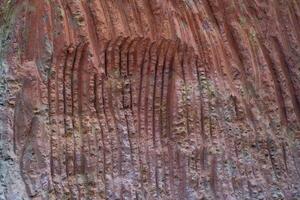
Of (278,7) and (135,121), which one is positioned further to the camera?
(278,7)

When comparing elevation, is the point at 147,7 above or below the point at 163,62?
above

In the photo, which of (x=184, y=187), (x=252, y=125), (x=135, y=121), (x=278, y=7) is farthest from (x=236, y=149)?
(x=278, y=7)

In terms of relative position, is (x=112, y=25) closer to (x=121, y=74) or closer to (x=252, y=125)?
(x=121, y=74)

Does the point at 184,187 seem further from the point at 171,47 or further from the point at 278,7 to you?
the point at 278,7

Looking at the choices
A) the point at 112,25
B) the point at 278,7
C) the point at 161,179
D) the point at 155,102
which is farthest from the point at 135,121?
the point at 278,7

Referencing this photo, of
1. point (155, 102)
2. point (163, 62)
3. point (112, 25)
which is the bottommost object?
point (155, 102)

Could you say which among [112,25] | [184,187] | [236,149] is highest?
[112,25]
